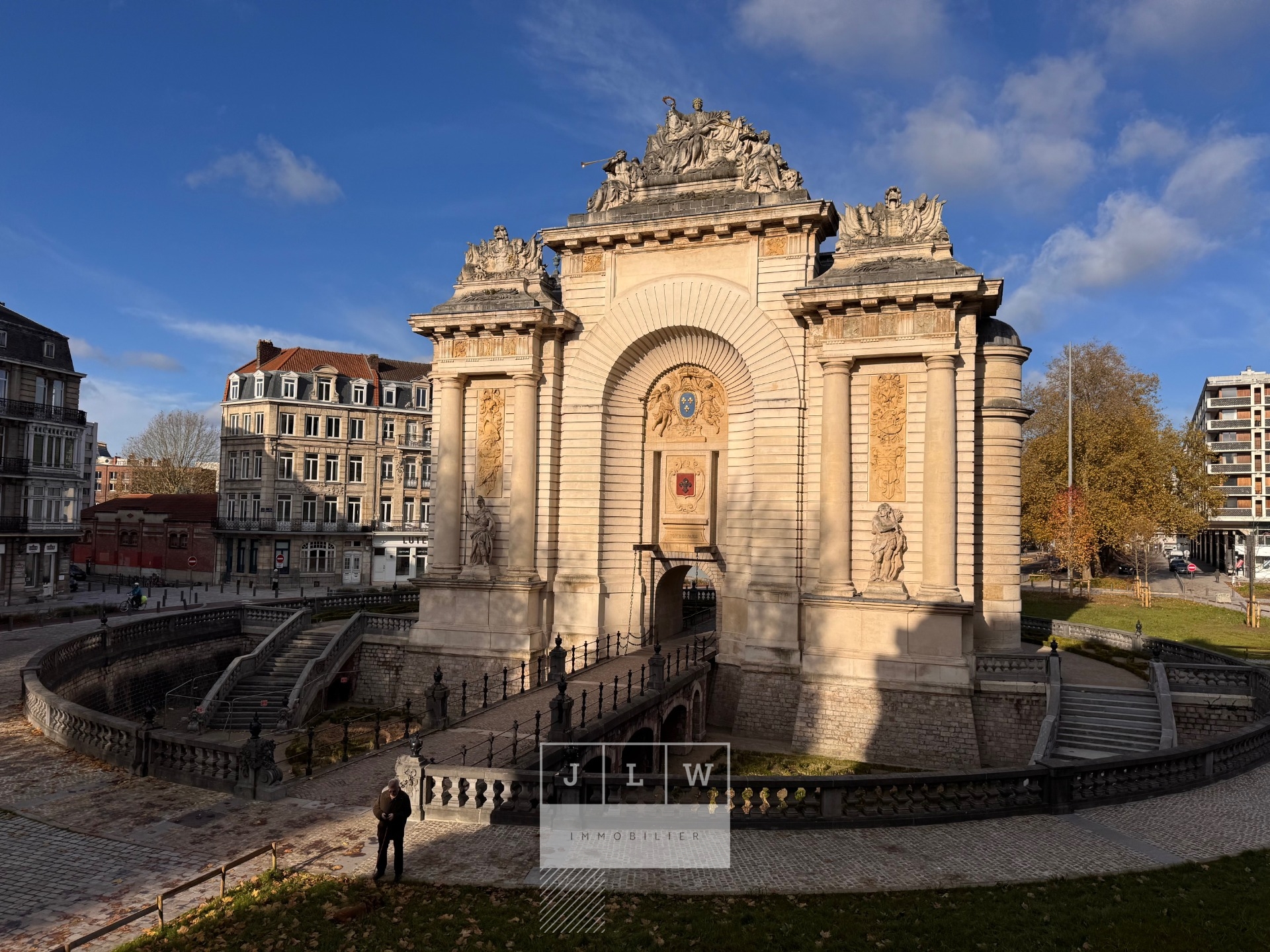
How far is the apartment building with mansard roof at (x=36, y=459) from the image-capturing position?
40.8 metres

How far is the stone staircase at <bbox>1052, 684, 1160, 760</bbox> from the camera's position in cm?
1902

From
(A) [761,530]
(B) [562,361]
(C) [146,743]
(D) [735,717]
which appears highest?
(B) [562,361]

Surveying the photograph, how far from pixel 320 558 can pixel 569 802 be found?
46058 mm

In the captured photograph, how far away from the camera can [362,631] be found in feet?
96.7

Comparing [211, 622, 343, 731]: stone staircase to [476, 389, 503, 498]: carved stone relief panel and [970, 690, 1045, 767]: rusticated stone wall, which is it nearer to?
[476, 389, 503, 498]: carved stone relief panel

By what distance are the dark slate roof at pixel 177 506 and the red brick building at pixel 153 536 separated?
47 millimetres

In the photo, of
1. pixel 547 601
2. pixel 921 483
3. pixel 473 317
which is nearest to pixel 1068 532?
pixel 921 483

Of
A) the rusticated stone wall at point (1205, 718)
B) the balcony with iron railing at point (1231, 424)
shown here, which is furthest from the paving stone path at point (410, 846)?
the balcony with iron railing at point (1231, 424)

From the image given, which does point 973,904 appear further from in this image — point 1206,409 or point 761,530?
point 1206,409

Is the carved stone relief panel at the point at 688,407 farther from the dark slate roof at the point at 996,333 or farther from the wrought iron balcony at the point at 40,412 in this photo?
the wrought iron balcony at the point at 40,412

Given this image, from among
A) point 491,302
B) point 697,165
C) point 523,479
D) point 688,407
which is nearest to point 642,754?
point 523,479

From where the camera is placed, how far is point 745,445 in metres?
26.4

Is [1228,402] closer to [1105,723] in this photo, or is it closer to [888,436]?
[888,436]

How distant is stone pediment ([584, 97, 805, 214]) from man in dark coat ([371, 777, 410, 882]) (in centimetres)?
2066
